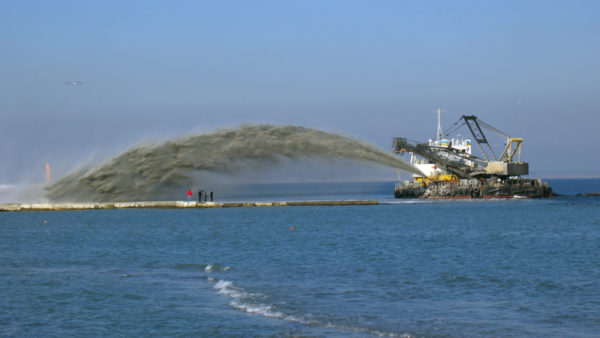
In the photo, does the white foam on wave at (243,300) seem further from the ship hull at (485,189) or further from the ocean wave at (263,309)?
the ship hull at (485,189)

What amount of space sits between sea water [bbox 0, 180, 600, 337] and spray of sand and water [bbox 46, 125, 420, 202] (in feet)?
40.4

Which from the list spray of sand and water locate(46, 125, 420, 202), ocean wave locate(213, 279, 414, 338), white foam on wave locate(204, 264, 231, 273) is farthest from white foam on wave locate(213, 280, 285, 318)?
spray of sand and water locate(46, 125, 420, 202)

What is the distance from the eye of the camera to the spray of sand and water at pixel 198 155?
60.3m

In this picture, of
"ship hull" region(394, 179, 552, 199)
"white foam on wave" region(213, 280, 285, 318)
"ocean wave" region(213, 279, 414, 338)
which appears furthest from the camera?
"ship hull" region(394, 179, 552, 199)

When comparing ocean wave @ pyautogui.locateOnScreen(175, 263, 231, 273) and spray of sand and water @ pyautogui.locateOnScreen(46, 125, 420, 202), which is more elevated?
spray of sand and water @ pyautogui.locateOnScreen(46, 125, 420, 202)

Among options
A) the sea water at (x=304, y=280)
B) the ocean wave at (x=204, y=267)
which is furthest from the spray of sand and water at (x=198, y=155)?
the ocean wave at (x=204, y=267)

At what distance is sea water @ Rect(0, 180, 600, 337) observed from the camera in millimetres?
17031

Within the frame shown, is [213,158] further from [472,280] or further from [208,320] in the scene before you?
[208,320]

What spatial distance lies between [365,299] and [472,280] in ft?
17.0

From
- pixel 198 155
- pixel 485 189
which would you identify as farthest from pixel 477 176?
pixel 198 155

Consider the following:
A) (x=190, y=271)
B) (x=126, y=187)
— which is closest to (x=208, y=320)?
(x=190, y=271)

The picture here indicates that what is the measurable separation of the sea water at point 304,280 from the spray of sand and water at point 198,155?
12328mm

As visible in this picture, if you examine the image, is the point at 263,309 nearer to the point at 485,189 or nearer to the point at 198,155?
the point at 198,155

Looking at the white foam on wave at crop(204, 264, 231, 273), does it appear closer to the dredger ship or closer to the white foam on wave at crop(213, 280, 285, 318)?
the white foam on wave at crop(213, 280, 285, 318)
